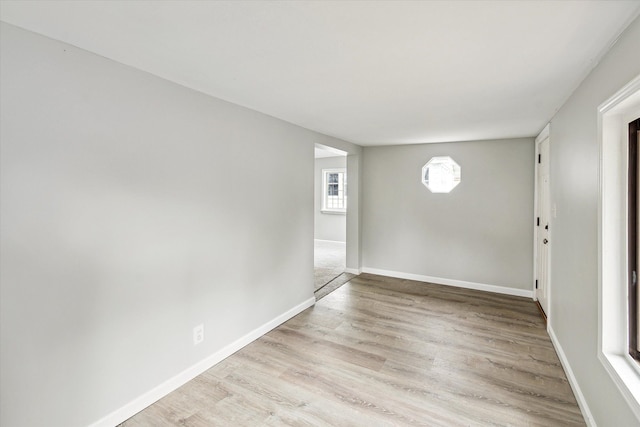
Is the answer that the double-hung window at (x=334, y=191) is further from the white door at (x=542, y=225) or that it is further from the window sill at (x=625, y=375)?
the window sill at (x=625, y=375)

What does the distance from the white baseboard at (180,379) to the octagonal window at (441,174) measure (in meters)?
3.05

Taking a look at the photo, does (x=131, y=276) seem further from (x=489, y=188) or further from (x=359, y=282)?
(x=489, y=188)

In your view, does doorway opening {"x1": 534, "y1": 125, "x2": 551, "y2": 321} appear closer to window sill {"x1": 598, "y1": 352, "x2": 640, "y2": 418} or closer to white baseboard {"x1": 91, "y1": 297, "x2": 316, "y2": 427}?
window sill {"x1": 598, "y1": 352, "x2": 640, "y2": 418}

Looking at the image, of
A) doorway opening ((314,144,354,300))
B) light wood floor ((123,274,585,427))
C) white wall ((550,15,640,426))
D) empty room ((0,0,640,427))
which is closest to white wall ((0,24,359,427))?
empty room ((0,0,640,427))

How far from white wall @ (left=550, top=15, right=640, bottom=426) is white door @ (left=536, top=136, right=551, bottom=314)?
90 centimetres

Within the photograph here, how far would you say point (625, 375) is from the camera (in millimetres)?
1408

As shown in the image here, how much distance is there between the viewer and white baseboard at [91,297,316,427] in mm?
1902

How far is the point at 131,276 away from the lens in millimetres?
1959

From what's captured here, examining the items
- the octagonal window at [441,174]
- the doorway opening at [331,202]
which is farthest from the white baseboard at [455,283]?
the doorway opening at [331,202]

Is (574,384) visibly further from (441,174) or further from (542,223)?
(441,174)

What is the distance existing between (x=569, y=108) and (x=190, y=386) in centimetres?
Result: 361

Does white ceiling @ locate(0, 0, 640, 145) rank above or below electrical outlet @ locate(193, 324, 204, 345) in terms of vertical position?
above

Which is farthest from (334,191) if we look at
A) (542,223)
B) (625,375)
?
(625,375)

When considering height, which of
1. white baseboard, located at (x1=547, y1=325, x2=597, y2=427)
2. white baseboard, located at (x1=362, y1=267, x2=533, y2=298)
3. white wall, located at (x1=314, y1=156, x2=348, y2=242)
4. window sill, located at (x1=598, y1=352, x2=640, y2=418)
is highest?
white wall, located at (x1=314, y1=156, x2=348, y2=242)
